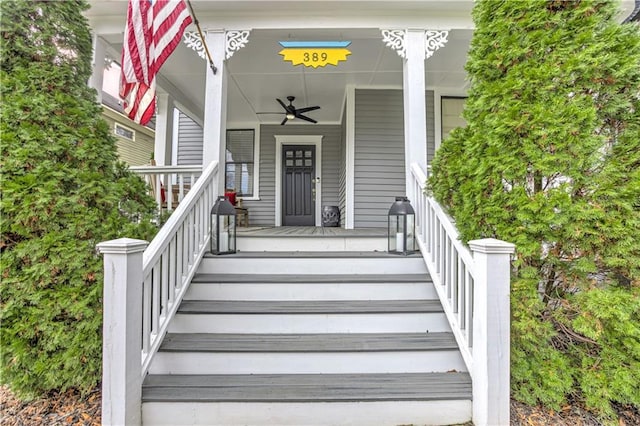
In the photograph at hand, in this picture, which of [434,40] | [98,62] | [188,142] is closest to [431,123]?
[434,40]

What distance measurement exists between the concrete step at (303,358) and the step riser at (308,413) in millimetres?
252

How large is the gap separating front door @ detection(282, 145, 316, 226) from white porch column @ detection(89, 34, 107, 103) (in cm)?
364

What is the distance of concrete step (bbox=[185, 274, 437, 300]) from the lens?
251cm

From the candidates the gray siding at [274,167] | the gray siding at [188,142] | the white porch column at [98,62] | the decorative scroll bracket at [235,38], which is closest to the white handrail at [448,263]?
the decorative scroll bracket at [235,38]

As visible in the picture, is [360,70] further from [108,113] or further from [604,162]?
[108,113]

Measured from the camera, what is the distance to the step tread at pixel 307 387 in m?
1.78

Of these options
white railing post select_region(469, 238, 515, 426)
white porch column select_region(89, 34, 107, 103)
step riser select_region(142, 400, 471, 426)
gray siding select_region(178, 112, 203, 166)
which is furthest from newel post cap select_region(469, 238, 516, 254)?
gray siding select_region(178, 112, 203, 166)

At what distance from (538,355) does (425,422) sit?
79 centimetres

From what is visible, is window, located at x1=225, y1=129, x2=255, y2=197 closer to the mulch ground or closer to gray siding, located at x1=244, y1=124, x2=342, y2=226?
gray siding, located at x1=244, y1=124, x2=342, y2=226

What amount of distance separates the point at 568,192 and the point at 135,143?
11.2 metres

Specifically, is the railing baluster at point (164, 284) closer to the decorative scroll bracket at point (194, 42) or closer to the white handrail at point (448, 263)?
the white handrail at point (448, 263)

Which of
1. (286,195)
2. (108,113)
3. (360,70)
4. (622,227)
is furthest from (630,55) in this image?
(108,113)

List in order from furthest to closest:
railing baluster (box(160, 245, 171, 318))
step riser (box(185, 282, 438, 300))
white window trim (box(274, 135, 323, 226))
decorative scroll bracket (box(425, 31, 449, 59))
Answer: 1. white window trim (box(274, 135, 323, 226))
2. decorative scroll bracket (box(425, 31, 449, 59))
3. step riser (box(185, 282, 438, 300))
4. railing baluster (box(160, 245, 171, 318))

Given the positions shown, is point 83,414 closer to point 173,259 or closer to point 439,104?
point 173,259
